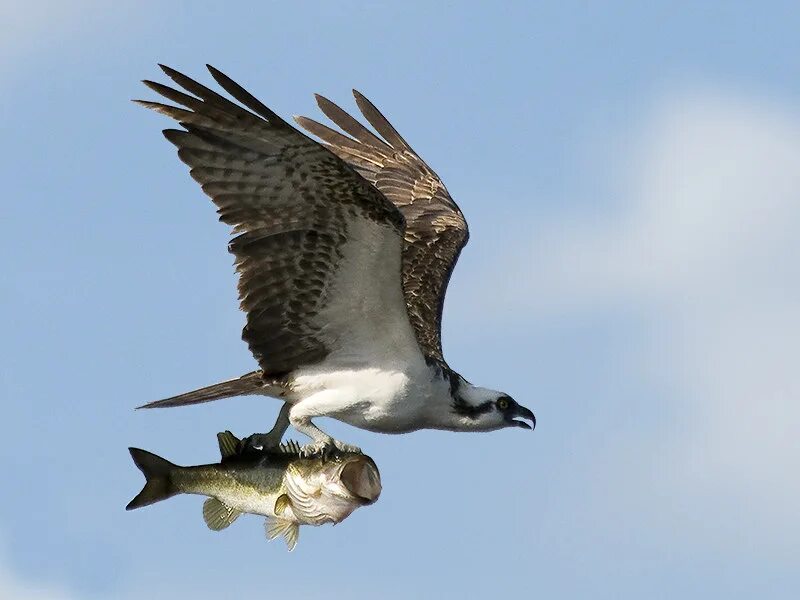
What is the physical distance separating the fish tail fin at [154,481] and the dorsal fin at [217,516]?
10.6 inches

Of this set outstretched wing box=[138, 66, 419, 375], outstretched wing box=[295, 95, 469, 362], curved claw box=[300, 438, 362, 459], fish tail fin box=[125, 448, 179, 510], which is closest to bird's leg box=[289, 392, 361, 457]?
curved claw box=[300, 438, 362, 459]

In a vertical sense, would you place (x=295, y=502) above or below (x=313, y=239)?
below

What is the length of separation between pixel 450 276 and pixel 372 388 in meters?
2.93

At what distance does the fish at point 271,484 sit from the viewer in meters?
10.8

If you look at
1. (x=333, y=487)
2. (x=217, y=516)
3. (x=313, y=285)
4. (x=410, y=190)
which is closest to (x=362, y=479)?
(x=333, y=487)

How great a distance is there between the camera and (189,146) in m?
11.6

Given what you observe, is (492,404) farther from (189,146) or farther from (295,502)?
(189,146)

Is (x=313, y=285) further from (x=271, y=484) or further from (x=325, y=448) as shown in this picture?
(x=271, y=484)

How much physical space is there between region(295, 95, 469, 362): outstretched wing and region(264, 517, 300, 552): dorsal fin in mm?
3731

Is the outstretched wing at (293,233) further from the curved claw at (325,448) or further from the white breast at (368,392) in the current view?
the curved claw at (325,448)

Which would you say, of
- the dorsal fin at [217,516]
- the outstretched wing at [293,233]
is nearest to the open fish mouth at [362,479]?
the dorsal fin at [217,516]

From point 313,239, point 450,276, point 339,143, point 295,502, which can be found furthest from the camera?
Result: point 339,143

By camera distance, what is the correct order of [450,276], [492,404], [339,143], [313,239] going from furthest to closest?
1. [339,143]
2. [450,276]
3. [492,404]
4. [313,239]

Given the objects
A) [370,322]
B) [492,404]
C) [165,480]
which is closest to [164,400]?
[165,480]
